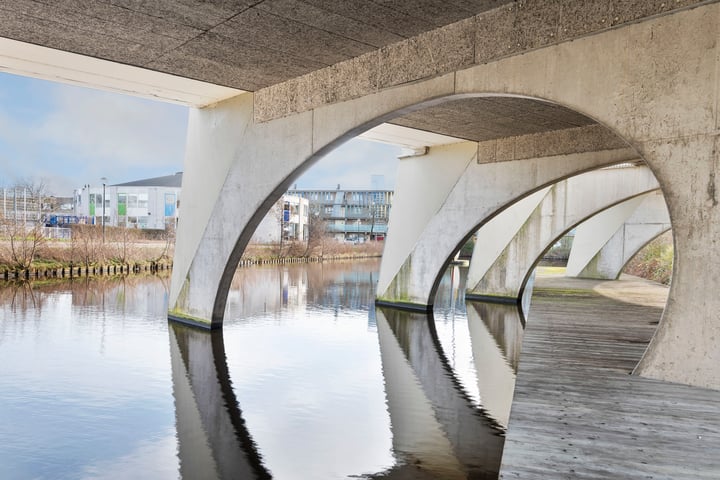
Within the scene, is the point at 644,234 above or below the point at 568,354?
above

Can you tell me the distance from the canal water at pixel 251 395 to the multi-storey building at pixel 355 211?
65.0m

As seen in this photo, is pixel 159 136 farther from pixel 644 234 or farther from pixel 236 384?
pixel 236 384

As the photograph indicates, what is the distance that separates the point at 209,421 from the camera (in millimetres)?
6641

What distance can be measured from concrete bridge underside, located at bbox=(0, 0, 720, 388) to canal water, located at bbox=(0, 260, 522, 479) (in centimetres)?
203

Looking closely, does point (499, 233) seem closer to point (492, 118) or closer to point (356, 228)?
point (492, 118)

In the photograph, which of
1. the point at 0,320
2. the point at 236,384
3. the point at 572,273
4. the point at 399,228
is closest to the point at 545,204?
the point at 399,228

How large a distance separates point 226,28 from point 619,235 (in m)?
20.2

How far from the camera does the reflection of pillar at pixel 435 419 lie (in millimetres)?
5570

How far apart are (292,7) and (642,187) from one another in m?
13.8

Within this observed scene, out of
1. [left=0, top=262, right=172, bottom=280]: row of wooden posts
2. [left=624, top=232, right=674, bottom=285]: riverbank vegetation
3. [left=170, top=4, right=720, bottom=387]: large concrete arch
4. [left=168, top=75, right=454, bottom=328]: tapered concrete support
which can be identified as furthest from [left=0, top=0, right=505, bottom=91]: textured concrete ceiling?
[left=624, top=232, right=674, bottom=285]: riverbank vegetation

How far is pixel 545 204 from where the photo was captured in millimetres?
19062

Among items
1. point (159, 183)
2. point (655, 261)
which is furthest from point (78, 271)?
point (159, 183)

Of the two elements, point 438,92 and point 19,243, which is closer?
point 438,92

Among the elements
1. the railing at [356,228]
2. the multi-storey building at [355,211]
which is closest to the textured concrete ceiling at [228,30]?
the multi-storey building at [355,211]
